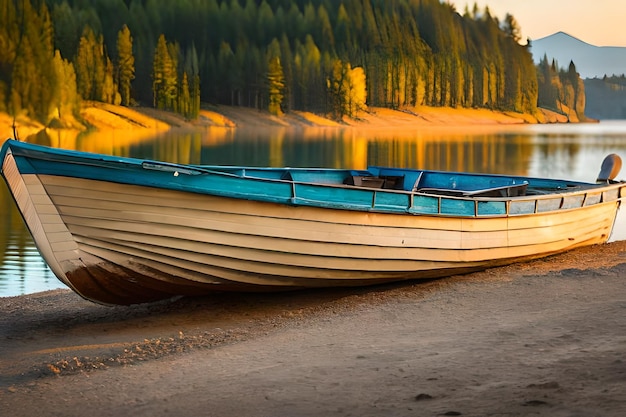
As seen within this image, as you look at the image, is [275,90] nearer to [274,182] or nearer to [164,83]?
[164,83]

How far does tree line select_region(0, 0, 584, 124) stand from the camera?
251ft

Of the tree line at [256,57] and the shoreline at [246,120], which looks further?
the tree line at [256,57]

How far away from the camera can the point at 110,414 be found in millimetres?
5953

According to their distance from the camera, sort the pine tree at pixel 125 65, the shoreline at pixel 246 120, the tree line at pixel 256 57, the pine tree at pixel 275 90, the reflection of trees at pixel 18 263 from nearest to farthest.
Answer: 1. the reflection of trees at pixel 18 263
2. the shoreline at pixel 246 120
3. the tree line at pixel 256 57
4. the pine tree at pixel 125 65
5. the pine tree at pixel 275 90

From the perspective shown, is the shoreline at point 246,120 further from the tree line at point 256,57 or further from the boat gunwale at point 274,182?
the boat gunwale at point 274,182

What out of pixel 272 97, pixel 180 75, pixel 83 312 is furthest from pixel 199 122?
pixel 83 312

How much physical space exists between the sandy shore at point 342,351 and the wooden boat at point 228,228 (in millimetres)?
397

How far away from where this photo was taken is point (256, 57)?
119438 mm

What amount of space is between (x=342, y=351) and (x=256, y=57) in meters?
115

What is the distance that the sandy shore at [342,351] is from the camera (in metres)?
5.80

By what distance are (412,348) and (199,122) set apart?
9372cm

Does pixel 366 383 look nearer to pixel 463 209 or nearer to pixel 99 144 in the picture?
pixel 463 209

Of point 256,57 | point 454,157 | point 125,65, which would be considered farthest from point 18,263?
point 256,57

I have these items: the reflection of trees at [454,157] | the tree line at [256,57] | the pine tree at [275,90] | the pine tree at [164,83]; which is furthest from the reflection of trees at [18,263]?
the pine tree at [275,90]
